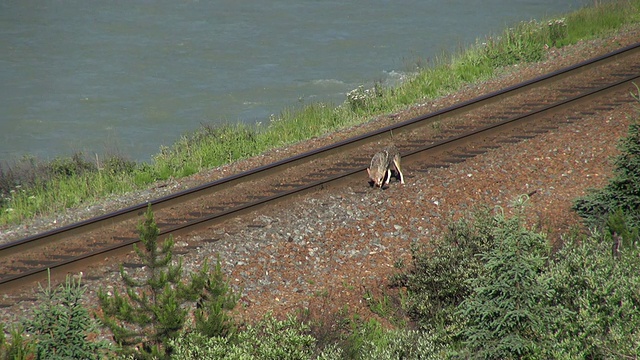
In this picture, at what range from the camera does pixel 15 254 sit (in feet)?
37.5

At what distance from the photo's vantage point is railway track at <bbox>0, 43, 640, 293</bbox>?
11422 mm

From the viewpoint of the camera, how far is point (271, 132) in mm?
17469

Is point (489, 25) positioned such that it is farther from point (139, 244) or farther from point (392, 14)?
point (139, 244)

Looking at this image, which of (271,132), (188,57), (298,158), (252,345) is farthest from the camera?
(188,57)

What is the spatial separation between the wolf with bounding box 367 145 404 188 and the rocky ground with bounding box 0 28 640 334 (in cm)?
17

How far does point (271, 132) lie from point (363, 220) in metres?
6.41

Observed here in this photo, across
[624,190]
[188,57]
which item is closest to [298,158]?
[624,190]

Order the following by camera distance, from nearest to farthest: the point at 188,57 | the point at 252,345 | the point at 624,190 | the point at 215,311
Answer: the point at 252,345 < the point at 215,311 < the point at 624,190 < the point at 188,57

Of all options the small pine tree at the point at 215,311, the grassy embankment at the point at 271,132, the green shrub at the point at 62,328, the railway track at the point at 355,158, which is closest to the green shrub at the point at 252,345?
the small pine tree at the point at 215,311

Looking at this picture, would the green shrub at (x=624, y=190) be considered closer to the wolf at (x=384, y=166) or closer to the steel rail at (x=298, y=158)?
the wolf at (x=384, y=166)

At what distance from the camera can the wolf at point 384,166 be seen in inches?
492

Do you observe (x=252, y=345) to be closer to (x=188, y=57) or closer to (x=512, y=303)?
(x=512, y=303)

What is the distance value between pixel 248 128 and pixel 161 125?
18.4 ft

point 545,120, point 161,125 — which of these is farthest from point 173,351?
point 161,125
